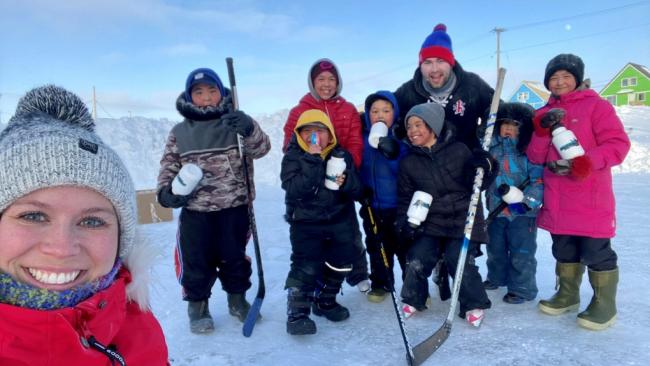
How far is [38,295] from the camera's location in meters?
1.30

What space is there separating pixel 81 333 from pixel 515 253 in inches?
137

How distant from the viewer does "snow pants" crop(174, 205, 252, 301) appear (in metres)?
3.48

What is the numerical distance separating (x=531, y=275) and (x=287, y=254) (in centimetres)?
299

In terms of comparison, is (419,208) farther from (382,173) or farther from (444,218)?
(382,173)

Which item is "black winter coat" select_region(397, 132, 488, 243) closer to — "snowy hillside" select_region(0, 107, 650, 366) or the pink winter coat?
the pink winter coat

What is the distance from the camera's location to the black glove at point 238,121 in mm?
3301

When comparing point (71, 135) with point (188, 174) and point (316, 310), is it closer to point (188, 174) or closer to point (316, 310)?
point (188, 174)

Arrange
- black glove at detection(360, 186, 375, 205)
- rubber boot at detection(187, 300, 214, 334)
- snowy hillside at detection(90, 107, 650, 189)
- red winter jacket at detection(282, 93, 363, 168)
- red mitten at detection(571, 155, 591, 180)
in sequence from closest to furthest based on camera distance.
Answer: red mitten at detection(571, 155, 591, 180)
rubber boot at detection(187, 300, 214, 334)
black glove at detection(360, 186, 375, 205)
red winter jacket at detection(282, 93, 363, 168)
snowy hillside at detection(90, 107, 650, 189)

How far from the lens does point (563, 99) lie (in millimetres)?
3434

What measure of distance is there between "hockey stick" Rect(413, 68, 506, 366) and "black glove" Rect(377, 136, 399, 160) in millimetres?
698

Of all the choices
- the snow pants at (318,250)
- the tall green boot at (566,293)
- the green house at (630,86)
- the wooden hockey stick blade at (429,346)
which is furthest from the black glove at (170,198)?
the green house at (630,86)

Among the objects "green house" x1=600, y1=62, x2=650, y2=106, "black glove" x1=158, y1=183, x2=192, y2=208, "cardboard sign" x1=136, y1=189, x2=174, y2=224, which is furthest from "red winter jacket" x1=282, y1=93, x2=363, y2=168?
"green house" x1=600, y1=62, x2=650, y2=106

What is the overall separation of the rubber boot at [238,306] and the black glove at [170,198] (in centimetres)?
97

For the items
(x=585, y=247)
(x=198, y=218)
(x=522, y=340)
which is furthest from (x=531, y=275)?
(x=198, y=218)
